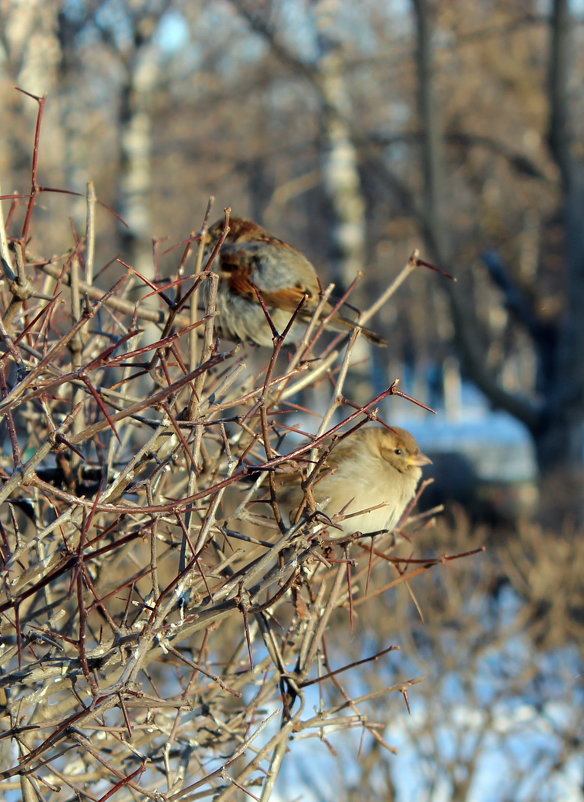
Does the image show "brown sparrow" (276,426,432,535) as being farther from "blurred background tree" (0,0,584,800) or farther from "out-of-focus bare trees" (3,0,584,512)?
"out-of-focus bare trees" (3,0,584,512)

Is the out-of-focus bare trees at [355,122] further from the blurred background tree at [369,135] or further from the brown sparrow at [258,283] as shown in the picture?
the brown sparrow at [258,283]

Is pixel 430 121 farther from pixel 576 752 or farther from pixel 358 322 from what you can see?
pixel 358 322

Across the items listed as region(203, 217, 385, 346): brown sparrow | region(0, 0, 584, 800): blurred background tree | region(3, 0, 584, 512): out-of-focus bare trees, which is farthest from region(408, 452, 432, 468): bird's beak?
region(3, 0, 584, 512): out-of-focus bare trees

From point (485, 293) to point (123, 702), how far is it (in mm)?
33404

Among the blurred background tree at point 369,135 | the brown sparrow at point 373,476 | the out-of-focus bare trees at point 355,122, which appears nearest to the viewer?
the brown sparrow at point 373,476

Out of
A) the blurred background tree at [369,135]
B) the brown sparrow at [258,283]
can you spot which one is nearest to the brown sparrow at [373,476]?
the brown sparrow at [258,283]

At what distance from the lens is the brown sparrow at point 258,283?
317 cm

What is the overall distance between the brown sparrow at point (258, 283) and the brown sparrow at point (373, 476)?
0.42 m

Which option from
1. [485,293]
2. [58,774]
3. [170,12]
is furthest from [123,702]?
[485,293]

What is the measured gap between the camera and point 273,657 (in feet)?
6.69

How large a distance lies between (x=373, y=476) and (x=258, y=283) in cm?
89

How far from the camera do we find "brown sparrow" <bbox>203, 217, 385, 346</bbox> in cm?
317

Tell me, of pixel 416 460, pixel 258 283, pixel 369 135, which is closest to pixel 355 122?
pixel 369 135

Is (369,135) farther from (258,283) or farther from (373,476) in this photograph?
(373,476)
